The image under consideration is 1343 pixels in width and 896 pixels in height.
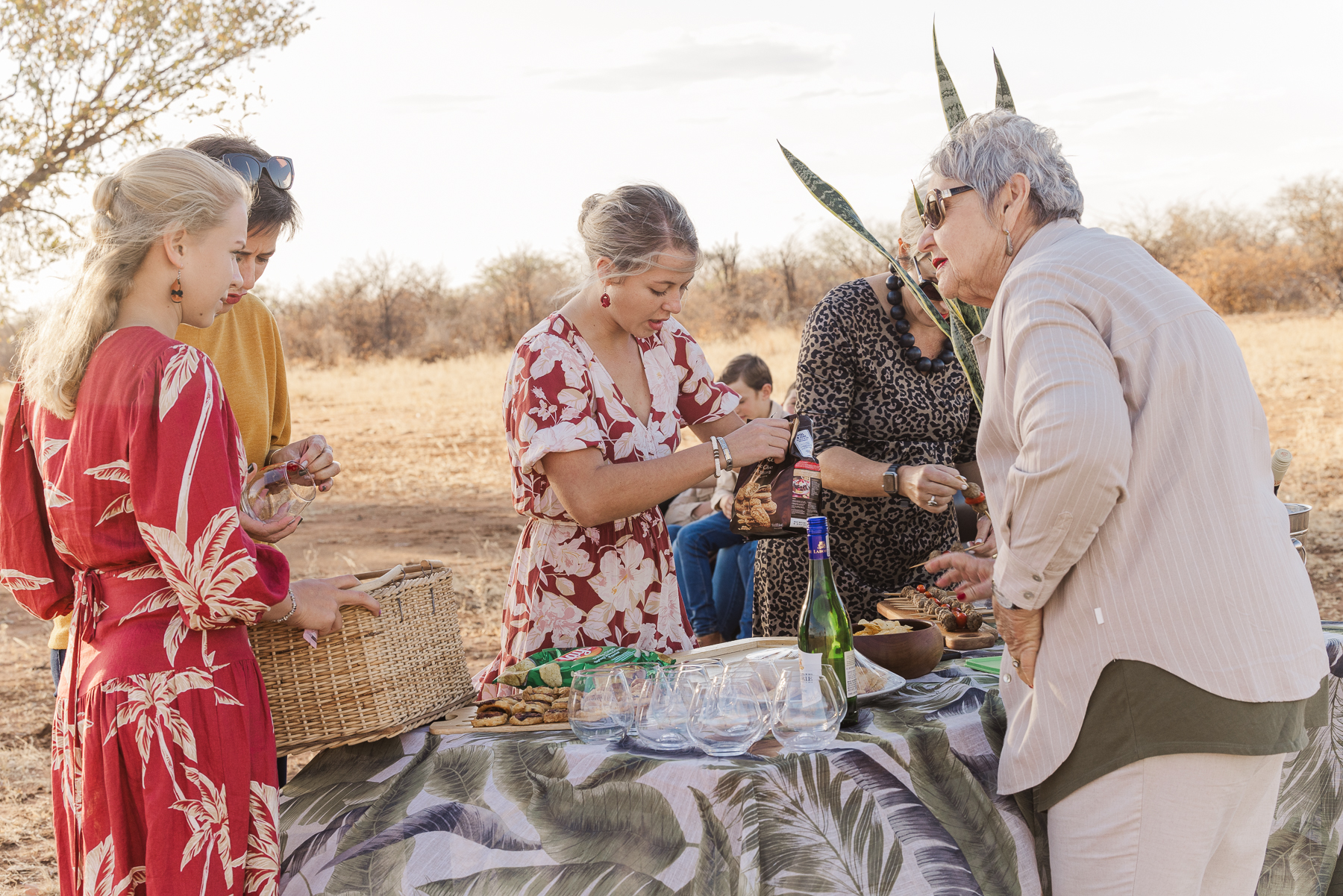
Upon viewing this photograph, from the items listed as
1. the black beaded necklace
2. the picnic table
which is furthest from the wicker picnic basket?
the black beaded necklace

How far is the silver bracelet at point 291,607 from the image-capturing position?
1870 mm

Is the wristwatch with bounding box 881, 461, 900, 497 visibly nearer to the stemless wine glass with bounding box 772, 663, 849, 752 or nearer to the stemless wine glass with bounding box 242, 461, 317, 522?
the stemless wine glass with bounding box 772, 663, 849, 752

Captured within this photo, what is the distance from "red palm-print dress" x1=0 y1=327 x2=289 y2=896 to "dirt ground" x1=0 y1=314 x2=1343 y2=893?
58.9 inches

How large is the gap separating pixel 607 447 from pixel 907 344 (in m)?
1.01

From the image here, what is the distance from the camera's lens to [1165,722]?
5.42 ft

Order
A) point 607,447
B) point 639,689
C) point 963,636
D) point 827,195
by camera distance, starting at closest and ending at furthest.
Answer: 1. point 639,689
2. point 607,447
3. point 963,636
4. point 827,195

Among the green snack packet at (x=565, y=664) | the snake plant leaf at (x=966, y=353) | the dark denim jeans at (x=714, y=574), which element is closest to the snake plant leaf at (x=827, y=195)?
the snake plant leaf at (x=966, y=353)

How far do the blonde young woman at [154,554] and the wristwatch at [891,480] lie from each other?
1.58 metres

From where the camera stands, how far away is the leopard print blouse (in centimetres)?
299

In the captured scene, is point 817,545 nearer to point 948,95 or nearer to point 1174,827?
point 1174,827

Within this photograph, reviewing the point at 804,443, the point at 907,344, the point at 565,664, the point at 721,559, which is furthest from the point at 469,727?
the point at 721,559

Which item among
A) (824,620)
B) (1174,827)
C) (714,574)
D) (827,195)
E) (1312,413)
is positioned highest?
(827,195)

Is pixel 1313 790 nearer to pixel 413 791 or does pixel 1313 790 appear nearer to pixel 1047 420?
pixel 1047 420

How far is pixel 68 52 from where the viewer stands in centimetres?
890
